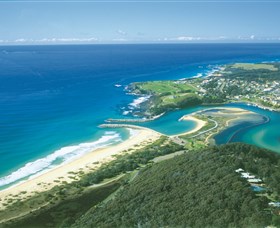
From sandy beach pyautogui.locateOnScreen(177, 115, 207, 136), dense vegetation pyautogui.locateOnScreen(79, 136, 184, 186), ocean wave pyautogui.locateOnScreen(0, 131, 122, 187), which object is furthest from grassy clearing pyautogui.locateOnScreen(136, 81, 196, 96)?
dense vegetation pyautogui.locateOnScreen(79, 136, 184, 186)

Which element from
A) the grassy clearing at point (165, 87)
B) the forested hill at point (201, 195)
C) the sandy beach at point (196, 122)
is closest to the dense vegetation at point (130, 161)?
the forested hill at point (201, 195)

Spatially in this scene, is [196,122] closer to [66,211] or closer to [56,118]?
[56,118]

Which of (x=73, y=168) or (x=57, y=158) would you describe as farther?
(x=57, y=158)

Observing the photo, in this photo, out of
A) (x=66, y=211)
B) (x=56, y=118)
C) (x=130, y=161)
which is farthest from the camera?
(x=56, y=118)

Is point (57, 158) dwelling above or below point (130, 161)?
below

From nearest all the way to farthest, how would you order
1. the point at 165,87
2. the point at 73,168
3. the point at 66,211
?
the point at 66,211, the point at 73,168, the point at 165,87

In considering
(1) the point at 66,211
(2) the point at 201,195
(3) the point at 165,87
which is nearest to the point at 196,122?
(3) the point at 165,87

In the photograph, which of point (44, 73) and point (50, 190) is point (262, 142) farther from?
point (44, 73)
